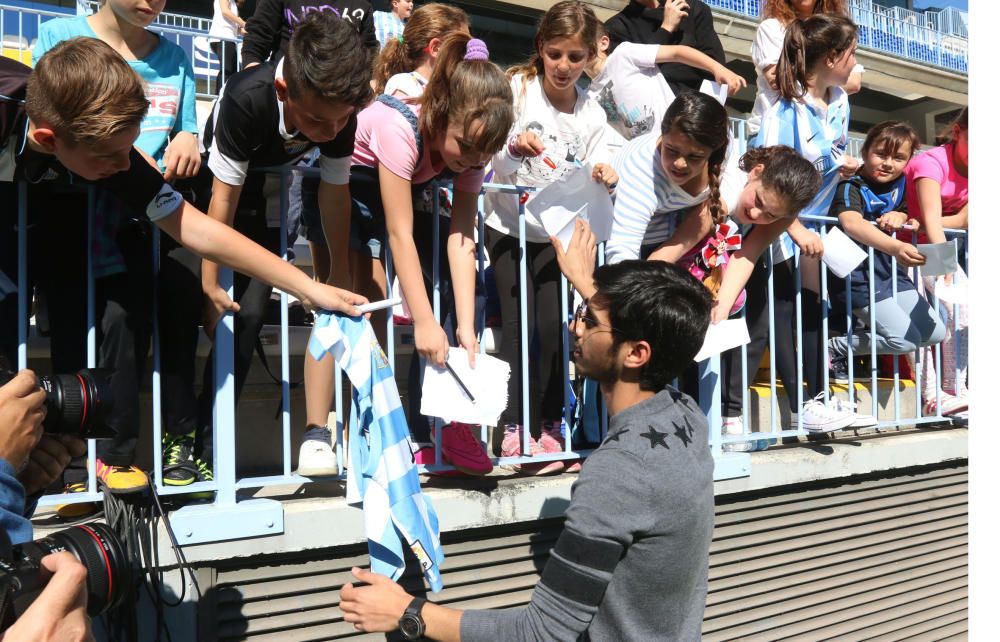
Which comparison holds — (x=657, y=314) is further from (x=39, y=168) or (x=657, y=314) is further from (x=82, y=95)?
(x=39, y=168)

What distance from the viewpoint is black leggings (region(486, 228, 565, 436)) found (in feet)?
12.0

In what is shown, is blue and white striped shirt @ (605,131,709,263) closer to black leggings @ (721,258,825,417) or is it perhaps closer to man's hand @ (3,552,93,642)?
black leggings @ (721,258,825,417)

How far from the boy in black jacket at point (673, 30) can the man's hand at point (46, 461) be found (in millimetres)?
3751

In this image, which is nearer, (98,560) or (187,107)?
(98,560)

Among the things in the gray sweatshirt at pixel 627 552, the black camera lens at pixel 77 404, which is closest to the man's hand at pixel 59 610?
the black camera lens at pixel 77 404

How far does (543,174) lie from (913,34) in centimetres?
2582

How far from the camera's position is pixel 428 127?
3.07m

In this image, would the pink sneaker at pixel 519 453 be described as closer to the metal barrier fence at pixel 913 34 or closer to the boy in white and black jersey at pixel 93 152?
the boy in white and black jersey at pixel 93 152

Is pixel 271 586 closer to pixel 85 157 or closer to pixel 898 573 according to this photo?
pixel 85 157

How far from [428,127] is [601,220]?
3.00ft

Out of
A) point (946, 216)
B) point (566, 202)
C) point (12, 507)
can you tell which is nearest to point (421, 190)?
point (566, 202)

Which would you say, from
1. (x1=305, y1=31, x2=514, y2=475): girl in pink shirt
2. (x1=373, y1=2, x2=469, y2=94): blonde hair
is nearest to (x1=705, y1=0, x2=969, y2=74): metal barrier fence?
(x1=373, y1=2, x2=469, y2=94): blonde hair

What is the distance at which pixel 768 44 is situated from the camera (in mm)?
4855

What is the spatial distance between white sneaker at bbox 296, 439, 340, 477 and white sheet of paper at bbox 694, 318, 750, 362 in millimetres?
1506
